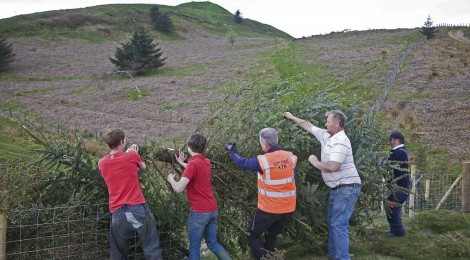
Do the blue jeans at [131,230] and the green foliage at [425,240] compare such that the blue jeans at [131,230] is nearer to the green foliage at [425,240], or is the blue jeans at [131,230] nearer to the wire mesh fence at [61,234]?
the wire mesh fence at [61,234]

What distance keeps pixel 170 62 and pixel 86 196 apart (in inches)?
1985

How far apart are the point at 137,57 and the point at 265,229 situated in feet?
151

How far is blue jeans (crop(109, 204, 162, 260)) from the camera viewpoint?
5633 millimetres

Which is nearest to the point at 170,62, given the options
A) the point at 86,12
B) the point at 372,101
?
the point at 372,101

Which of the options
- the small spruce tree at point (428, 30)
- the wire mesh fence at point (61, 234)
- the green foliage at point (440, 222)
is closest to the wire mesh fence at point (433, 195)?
the green foliage at point (440, 222)

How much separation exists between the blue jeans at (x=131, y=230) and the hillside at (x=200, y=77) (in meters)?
7.66

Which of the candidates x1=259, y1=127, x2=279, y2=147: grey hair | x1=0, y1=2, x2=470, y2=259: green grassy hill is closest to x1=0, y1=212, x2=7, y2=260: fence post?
x1=0, y1=2, x2=470, y2=259: green grassy hill

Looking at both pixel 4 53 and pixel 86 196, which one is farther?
pixel 4 53

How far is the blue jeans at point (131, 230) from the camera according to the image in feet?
18.5

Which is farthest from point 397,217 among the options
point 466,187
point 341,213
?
point 466,187

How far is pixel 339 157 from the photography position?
601 cm

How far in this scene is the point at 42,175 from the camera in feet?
22.0

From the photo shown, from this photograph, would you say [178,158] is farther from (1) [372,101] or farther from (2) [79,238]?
(1) [372,101]

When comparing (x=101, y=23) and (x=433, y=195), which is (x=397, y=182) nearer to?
(x=433, y=195)
